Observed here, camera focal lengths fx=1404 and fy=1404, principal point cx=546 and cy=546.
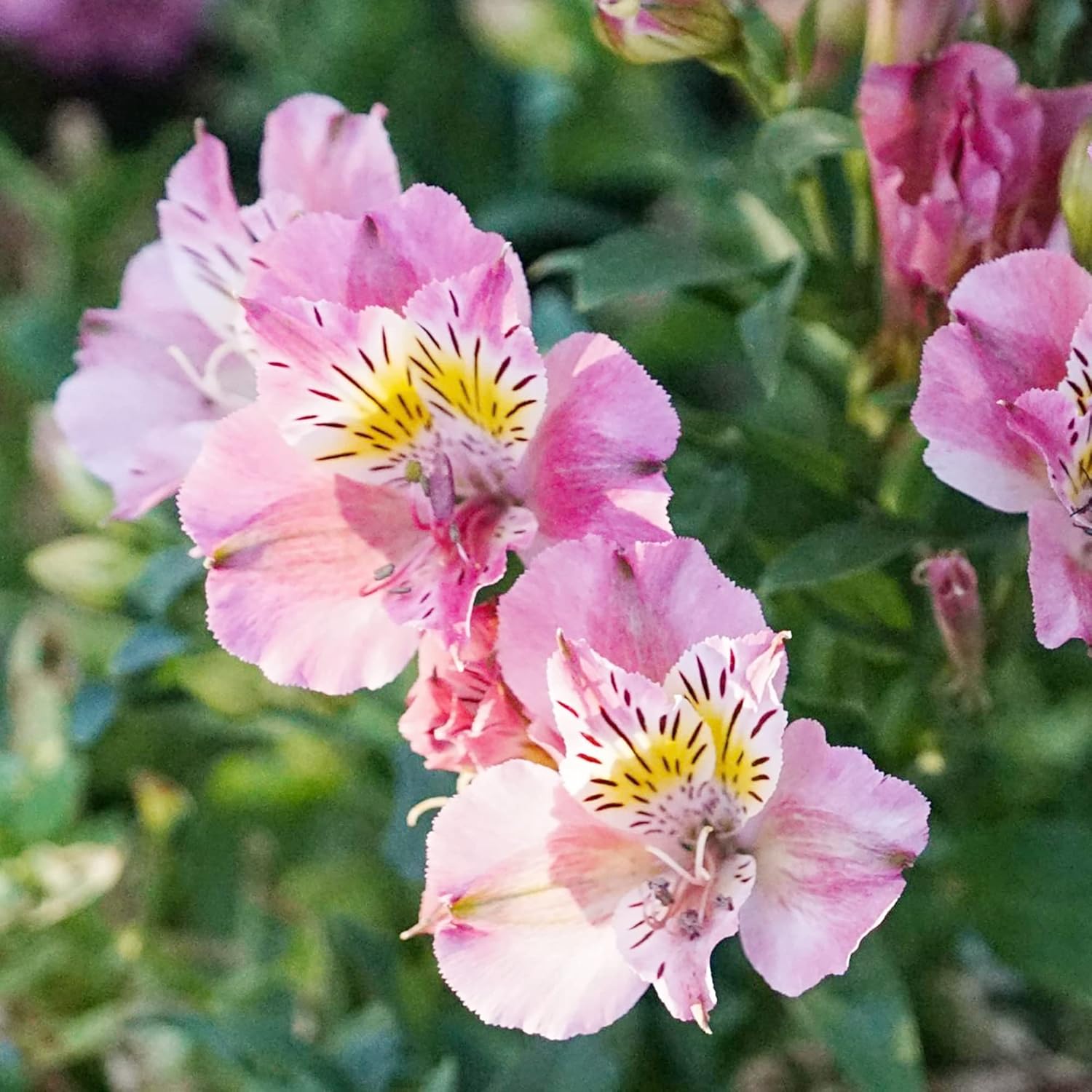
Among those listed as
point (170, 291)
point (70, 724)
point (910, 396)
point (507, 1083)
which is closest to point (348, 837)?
point (70, 724)

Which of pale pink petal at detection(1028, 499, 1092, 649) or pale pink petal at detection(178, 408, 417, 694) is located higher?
pale pink petal at detection(1028, 499, 1092, 649)

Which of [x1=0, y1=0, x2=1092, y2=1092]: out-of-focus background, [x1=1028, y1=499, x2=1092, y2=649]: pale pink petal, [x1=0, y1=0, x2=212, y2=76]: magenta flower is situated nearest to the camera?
[x1=1028, y1=499, x2=1092, y2=649]: pale pink petal

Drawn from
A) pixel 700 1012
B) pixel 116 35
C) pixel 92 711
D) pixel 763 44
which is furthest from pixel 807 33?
pixel 116 35

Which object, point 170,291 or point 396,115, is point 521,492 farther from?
point 396,115

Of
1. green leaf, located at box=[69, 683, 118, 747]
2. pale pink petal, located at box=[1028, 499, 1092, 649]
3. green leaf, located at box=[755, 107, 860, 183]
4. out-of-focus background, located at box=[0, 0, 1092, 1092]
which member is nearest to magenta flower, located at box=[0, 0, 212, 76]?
out-of-focus background, located at box=[0, 0, 1092, 1092]

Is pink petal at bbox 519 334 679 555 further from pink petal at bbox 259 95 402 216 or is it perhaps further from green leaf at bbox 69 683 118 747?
green leaf at bbox 69 683 118 747

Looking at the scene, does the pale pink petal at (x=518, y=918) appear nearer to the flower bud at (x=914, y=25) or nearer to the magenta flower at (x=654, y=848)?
the magenta flower at (x=654, y=848)

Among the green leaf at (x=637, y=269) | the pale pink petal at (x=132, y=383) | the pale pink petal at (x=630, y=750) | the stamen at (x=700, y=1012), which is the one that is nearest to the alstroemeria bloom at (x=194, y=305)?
the pale pink petal at (x=132, y=383)
